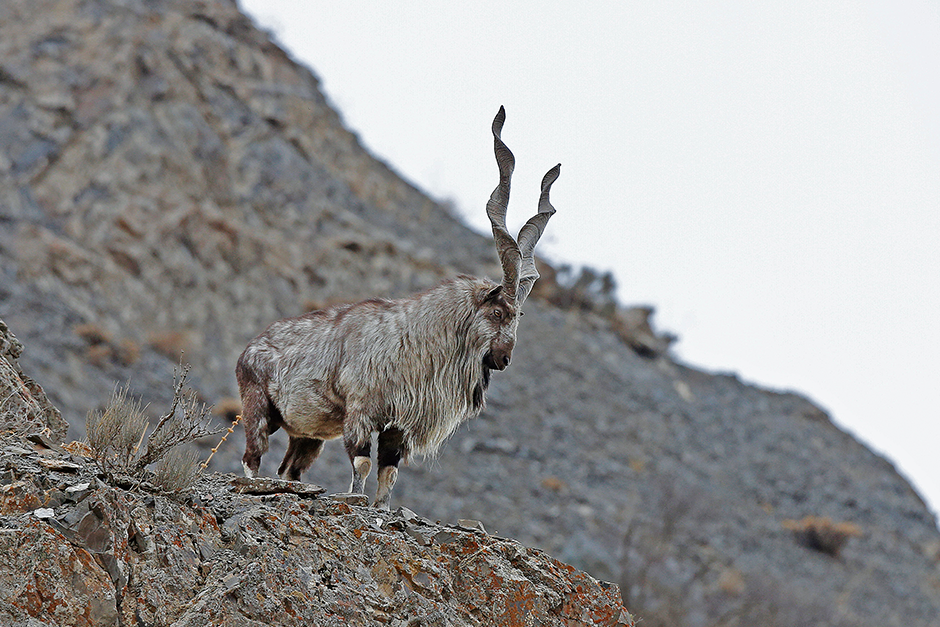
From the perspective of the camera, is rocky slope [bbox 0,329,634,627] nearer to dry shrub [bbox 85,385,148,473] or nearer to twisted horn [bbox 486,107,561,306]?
dry shrub [bbox 85,385,148,473]

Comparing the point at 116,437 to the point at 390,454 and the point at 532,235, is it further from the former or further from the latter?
the point at 532,235

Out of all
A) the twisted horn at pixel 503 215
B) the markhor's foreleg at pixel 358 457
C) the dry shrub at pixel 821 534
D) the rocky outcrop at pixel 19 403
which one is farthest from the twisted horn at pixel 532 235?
the dry shrub at pixel 821 534

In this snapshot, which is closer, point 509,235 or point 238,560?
point 238,560

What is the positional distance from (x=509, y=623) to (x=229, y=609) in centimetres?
190

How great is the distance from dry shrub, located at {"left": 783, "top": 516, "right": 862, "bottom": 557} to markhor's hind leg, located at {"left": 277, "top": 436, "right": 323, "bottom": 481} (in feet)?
76.3

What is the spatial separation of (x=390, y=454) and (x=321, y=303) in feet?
61.8

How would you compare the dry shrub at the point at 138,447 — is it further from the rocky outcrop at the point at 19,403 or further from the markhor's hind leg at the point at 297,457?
the markhor's hind leg at the point at 297,457

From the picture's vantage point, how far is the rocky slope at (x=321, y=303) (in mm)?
21203

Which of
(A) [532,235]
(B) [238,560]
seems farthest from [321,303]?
(B) [238,560]

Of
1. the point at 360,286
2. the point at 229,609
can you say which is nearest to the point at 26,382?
the point at 229,609

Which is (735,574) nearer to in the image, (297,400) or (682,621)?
(682,621)

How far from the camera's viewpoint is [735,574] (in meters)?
23.5

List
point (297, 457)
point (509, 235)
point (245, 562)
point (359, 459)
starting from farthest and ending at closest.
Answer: point (297, 457), point (509, 235), point (359, 459), point (245, 562)

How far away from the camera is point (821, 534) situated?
27.5 meters
